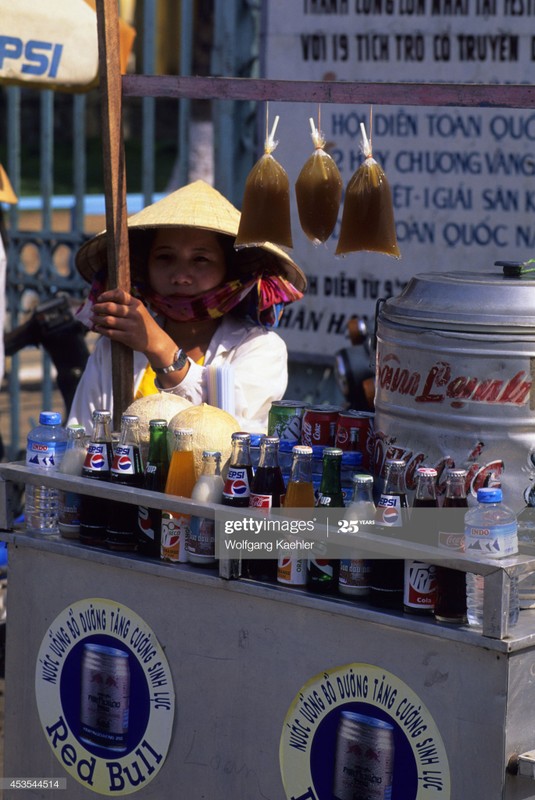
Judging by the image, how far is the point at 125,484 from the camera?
255cm

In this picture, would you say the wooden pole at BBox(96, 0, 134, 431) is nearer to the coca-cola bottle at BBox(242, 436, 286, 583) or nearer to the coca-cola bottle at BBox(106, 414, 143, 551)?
the coca-cola bottle at BBox(106, 414, 143, 551)

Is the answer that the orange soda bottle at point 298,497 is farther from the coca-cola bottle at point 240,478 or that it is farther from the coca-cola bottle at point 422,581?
the coca-cola bottle at point 422,581

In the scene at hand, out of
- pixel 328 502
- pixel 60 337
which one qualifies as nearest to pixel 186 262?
pixel 328 502

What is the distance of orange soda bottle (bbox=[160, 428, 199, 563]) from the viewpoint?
245 cm

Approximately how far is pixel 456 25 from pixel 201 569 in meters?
3.20

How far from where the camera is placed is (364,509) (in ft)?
7.38

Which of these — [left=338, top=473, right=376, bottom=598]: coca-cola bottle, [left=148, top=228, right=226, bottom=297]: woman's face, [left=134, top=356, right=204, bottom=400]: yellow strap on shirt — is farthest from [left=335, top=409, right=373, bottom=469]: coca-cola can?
[left=148, top=228, right=226, bottom=297]: woman's face

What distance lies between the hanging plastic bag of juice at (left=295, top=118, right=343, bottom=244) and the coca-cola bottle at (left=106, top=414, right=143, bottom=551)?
62cm

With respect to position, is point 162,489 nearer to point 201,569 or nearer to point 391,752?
point 201,569

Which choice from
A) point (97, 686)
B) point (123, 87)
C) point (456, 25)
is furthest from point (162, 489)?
point (456, 25)

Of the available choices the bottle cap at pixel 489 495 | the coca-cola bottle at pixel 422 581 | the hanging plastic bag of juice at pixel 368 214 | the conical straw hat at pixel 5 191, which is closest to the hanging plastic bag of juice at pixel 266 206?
the hanging plastic bag of juice at pixel 368 214

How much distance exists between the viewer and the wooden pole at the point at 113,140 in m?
2.76

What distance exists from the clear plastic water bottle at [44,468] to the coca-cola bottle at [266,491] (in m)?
0.54

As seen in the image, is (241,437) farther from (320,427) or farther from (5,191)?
(5,191)
